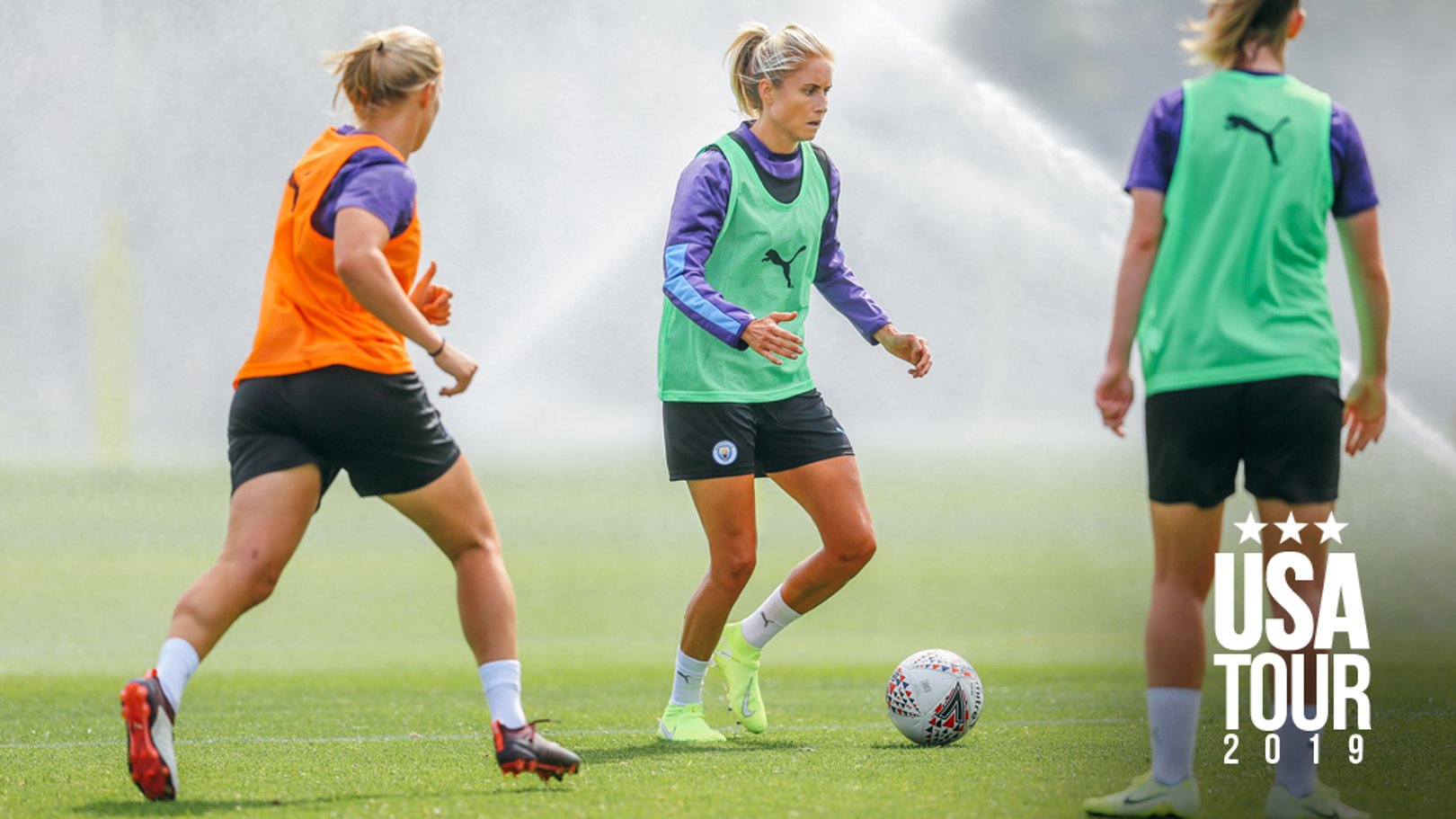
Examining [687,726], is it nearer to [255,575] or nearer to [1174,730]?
[255,575]

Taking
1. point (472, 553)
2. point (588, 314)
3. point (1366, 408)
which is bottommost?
point (472, 553)

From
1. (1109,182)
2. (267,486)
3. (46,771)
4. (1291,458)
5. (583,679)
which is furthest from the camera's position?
(1109,182)

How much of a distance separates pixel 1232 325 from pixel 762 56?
7.43 feet

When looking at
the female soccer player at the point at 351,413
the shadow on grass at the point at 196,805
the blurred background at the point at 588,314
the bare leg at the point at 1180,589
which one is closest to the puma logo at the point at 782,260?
the female soccer player at the point at 351,413

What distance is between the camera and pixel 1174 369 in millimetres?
3623

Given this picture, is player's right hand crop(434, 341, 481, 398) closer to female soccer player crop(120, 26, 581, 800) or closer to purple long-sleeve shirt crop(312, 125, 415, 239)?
female soccer player crop(120, 26, 581, 800)

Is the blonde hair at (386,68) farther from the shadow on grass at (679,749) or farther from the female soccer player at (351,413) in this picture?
the shadow on grass at (679,749)

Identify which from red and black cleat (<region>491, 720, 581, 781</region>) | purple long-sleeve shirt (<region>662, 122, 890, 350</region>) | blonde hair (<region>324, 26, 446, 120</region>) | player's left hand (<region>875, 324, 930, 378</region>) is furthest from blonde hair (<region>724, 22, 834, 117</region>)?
red and black cleat (<region>491, 720, 581, 781</region>)

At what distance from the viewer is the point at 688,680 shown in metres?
5.46

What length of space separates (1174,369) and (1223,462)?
24 centimetres

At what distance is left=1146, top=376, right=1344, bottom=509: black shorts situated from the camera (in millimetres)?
3576

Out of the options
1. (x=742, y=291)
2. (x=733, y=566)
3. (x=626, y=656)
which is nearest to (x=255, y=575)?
(x=733, y=566)

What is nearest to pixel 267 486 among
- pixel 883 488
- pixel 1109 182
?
pixel 1109 182

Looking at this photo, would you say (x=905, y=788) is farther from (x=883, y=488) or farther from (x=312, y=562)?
(x=883, y=488)
